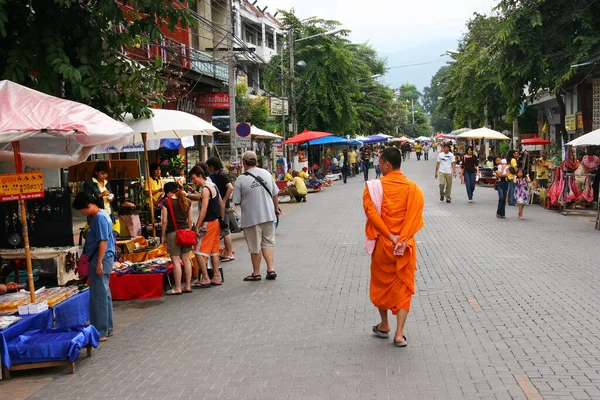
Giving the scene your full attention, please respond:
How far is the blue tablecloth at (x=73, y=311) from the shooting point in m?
7.23

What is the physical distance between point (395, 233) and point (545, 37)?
17114 mm

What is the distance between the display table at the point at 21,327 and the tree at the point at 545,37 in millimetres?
17444

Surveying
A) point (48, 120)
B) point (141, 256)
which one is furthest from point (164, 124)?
point (48, 120)

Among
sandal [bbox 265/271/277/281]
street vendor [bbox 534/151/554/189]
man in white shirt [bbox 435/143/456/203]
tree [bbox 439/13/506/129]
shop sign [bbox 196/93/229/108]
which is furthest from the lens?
tree [bbox 439/13/506/129]

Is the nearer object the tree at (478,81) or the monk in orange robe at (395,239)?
the monk in orange robe at (395,239)

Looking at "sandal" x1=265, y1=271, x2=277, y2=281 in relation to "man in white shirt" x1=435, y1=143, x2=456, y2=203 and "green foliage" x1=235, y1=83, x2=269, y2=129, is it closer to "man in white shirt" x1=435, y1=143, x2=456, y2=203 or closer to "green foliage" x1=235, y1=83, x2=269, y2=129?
"man in white shirt" x1=435, y1=143, x2=456, y2=203

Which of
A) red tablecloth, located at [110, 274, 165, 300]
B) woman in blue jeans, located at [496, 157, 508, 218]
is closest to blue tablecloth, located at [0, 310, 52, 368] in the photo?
red tablecloth, located at [110, 274, 165, 300]

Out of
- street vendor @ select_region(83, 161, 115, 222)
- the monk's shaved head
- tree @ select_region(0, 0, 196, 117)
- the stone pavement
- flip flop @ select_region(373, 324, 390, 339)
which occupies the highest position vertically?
tree @ select_region(0, 0, 196, 117)

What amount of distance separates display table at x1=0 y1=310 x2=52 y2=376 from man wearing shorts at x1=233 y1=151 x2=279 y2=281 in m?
3.74

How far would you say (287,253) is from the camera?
13.3 meters

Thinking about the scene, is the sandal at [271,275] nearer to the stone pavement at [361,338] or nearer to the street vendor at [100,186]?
the stone pavement at [361,338]

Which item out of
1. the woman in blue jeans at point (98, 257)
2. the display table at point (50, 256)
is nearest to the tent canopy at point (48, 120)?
the woman in blue jeans at point (98, 257)

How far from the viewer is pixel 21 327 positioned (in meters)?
6.77

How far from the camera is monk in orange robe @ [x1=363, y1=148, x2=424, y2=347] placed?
6699 millimetres
